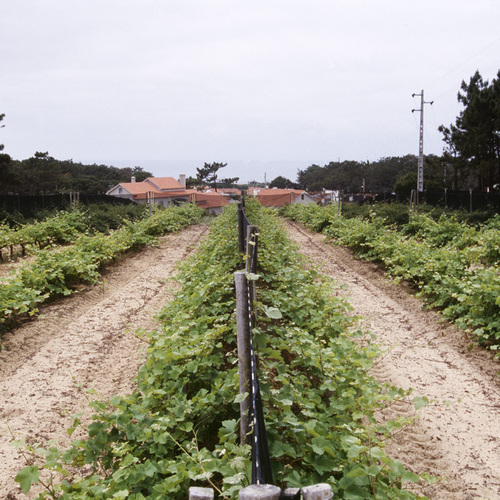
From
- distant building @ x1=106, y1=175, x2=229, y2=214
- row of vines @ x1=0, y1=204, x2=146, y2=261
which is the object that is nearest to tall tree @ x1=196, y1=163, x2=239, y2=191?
distant building @ x1=106, y1=175, x2=229, y2=214

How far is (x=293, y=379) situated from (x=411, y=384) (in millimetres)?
2047

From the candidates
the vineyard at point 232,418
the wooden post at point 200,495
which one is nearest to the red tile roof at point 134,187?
the vineyard at point 232,418

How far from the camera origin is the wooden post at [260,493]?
1380 mm

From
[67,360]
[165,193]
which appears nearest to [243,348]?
[67,360]

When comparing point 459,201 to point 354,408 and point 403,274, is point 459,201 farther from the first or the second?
point 354,408

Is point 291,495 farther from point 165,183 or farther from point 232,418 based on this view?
point 165,183

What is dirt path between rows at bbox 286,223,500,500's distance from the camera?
3.42 meters

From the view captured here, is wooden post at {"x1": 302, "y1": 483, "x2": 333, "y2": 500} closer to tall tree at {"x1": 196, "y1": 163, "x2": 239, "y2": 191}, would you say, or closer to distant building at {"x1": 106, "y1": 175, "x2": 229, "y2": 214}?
distant building at {"x1": 106, "y1": 175, "x2": 229, "y2": 214}

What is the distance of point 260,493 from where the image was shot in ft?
4.58

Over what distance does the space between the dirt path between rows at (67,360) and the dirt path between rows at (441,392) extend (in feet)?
8.22

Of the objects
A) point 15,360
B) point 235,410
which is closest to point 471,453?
point 235,410

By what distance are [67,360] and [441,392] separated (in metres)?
3.92

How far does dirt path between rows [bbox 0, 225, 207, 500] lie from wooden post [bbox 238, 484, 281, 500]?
2224mm

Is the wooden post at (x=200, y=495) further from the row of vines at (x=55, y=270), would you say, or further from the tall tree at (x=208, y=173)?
the tall tree at (x=208, y=173)
